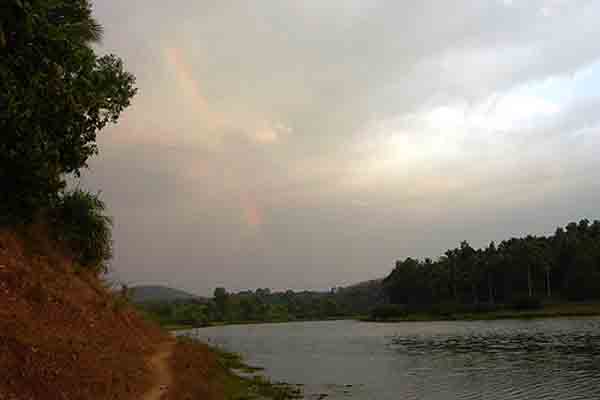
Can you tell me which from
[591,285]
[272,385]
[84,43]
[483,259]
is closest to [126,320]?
[272,385]

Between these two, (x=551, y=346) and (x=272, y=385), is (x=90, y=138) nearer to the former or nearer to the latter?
(x=272, y=385)

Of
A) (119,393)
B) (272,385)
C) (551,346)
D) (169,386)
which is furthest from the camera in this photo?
(551,346)

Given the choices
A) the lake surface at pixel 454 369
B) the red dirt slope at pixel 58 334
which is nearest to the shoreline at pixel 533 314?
the lake surface at pixel 454 369

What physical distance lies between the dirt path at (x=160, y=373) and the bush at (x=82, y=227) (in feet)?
24.6

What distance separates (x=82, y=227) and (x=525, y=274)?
514ft

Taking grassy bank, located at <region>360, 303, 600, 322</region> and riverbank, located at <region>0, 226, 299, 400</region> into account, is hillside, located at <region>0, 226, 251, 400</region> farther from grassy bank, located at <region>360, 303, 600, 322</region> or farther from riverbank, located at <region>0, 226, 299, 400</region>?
grassy bank, located at <region>360, 303, 600, 322</region>

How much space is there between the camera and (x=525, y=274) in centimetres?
16475

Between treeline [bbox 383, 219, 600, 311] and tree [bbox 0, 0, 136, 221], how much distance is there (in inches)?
5617

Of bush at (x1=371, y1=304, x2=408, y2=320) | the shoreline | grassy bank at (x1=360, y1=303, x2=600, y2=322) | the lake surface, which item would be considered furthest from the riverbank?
bush at (x1=371, y1=304, x2=408, y2=320)

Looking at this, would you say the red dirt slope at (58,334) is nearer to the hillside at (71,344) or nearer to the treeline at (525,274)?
the hillside at (71,344)

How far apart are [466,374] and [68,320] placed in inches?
1245

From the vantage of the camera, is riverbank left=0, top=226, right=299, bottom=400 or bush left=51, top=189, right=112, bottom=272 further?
bush left=51, top=189, right=112, bottom=272

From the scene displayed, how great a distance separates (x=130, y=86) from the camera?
2725 cm

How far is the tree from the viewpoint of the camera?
19.8 m
